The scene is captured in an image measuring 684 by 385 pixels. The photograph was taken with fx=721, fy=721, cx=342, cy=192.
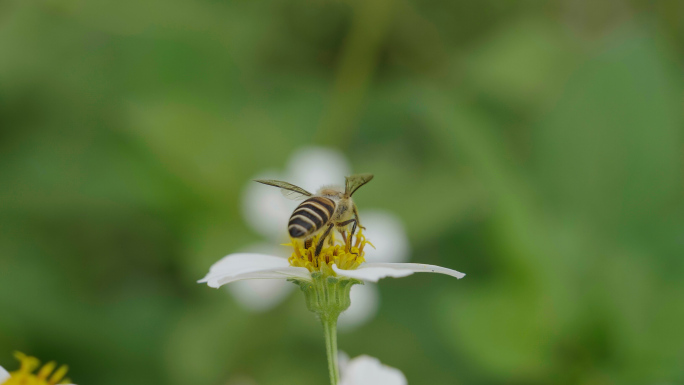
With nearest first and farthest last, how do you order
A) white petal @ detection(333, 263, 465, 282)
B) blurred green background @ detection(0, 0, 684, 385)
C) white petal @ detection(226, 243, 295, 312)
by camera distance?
white petal @ detection(333, 263, 465, 282) < blurred green background @ detection(0, 0, 684, 385) < white petal @ detection(226, 243, 295, 312)

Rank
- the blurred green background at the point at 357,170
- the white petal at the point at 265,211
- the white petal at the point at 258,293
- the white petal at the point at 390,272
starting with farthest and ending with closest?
the white petal at the point at 265,211
the white petal at the point at 258,293
the blurred green background at the point at 357,170
the white petal at the point at 390,272

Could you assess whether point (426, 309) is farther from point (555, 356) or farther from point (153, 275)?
point (153, 275)

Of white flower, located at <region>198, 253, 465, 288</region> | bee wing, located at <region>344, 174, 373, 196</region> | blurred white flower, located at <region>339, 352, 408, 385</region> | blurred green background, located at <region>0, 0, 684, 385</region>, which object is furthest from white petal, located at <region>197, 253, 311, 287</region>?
blurred green background, located at <region>0, 0, 684, 385</region>

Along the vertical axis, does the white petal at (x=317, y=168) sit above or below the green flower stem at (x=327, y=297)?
above

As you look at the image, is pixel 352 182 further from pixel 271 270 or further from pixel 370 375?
pixel 370 375

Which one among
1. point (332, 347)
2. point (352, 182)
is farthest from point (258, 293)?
point (332, 347)

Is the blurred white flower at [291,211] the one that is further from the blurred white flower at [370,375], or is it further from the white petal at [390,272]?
the blurred white flower at [370,375]

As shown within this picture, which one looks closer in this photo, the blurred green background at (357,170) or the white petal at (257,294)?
the blurred green background at (357,170)

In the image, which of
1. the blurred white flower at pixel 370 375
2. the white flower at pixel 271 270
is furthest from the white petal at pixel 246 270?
the blurred white flower at pixel 370 375

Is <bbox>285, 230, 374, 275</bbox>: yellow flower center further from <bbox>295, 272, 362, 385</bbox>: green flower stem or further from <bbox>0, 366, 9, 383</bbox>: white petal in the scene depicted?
<bbox>0, 366, 9, 383</bbox>: white petal
